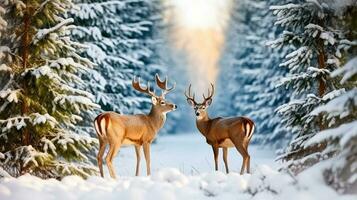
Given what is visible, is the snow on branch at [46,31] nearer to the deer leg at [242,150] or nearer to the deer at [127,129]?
the deer at [127,129]

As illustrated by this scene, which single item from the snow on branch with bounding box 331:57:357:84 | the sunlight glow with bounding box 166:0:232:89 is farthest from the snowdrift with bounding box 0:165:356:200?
the sunlight glow with bounding box 166:0:232:89

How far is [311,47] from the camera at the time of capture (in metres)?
9.23

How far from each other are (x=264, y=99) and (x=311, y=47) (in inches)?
490

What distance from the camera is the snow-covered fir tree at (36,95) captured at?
28.5 feet

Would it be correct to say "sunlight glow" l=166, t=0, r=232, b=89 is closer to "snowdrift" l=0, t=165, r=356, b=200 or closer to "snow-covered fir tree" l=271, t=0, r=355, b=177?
"snow-covered fir tree" l=271, t=0, r=355, b=177

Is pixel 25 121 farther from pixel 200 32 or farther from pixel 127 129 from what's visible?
pixel 200 32

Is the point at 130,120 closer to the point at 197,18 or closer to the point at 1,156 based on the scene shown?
the point at 1,156

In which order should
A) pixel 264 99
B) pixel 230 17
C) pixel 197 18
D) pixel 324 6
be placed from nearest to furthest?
pixel 324 6
pixel 264 99
pixel 230 17
pixel 197 18

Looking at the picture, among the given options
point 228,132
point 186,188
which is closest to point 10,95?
point 186,188

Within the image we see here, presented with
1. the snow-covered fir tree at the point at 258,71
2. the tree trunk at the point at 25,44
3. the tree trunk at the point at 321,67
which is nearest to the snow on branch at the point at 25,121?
the tree trunk at the point at 25,44

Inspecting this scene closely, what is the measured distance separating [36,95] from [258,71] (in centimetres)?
1558

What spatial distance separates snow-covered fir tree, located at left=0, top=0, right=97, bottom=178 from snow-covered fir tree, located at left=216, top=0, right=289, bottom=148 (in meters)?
7.58

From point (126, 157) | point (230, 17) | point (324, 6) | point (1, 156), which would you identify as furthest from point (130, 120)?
point (230, 17)

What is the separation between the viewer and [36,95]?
902cm
